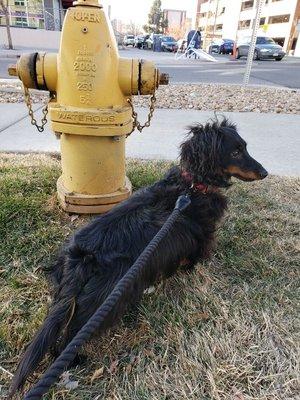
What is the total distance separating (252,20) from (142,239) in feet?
141

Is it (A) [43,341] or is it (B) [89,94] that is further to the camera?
(B) [89,94]

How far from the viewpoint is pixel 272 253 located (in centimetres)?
243

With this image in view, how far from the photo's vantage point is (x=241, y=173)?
2219mm

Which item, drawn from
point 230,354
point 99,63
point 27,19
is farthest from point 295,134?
point 27,19

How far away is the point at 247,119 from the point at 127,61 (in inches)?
155

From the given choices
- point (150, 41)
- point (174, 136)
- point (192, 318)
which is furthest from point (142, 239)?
point (150, 41)

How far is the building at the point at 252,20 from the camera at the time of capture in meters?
34.8

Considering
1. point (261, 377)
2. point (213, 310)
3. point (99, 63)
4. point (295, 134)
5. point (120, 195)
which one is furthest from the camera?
point (295, 134)

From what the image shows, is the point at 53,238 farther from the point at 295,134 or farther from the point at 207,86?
the point at 207,86

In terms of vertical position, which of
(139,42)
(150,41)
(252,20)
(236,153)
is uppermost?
(252,20)

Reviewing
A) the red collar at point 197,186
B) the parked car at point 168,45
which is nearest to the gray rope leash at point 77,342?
the red collar at point 197,186

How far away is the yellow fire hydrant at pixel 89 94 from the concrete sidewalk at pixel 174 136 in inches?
60.2

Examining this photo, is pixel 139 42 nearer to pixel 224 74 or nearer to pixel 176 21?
pixel 224 74

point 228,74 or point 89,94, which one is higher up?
point 89,94
